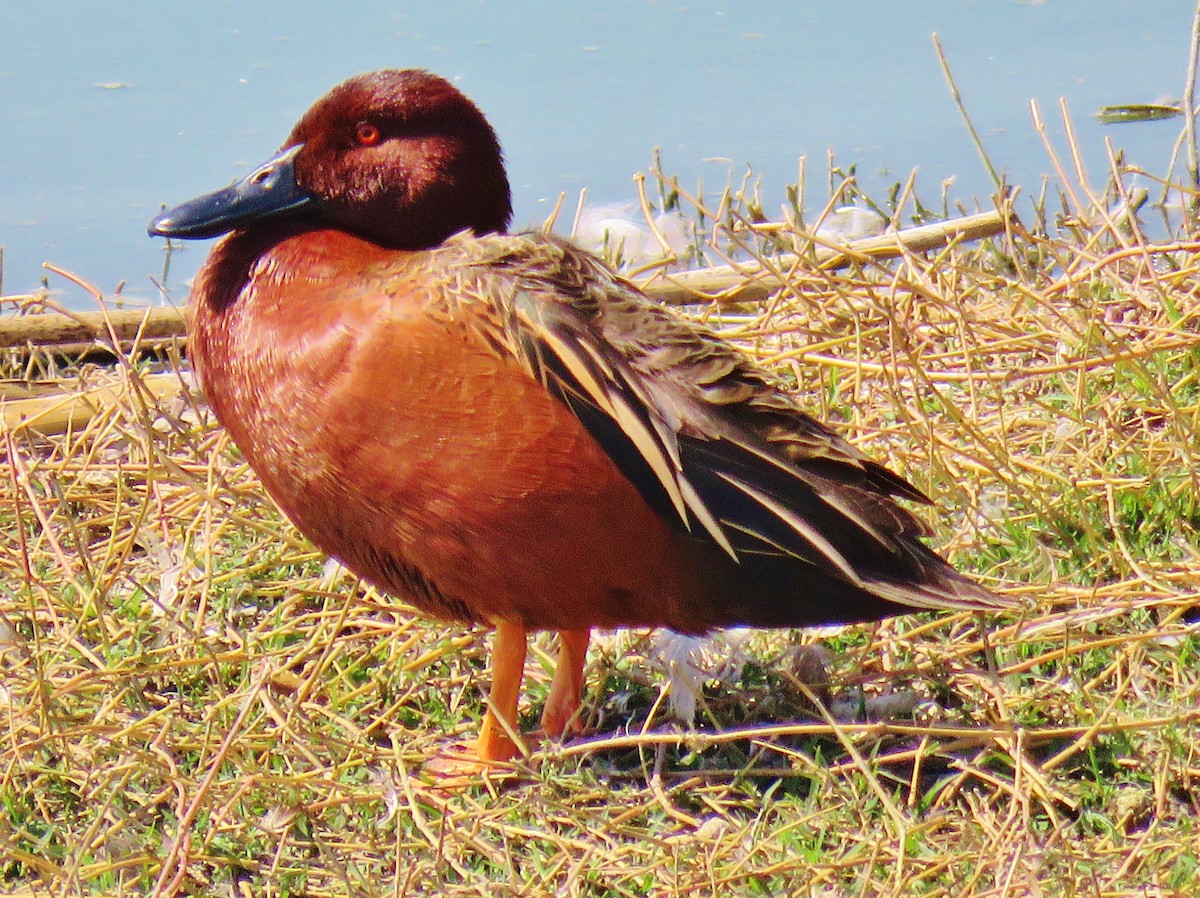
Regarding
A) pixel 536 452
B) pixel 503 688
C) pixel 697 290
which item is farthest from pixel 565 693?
pixel 697 290

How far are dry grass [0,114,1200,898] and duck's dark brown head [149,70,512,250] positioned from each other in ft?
2.95

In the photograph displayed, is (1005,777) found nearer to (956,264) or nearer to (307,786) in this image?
(307,786)

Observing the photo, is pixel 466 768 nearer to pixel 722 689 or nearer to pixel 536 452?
pixel 722 689

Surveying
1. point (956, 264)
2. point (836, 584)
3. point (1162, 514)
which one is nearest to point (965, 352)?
point (956, 264)

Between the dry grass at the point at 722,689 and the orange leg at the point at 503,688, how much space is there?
8cm

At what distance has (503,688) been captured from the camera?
314 cm

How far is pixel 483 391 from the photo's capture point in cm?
274

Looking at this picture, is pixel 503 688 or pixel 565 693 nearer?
pixel 503 688

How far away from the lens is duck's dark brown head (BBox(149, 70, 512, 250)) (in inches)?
123

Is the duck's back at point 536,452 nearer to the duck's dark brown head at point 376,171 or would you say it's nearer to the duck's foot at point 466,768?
the duck's dark brown head at point 376,171

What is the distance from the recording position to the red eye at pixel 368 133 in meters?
3.12

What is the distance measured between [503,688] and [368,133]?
45.2 inches

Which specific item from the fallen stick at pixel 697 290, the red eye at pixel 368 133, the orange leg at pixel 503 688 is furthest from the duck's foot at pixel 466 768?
the fallen stick at pixel 697 290

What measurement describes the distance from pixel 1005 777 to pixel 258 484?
205 centimetres
